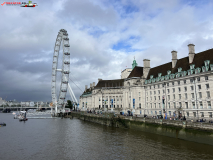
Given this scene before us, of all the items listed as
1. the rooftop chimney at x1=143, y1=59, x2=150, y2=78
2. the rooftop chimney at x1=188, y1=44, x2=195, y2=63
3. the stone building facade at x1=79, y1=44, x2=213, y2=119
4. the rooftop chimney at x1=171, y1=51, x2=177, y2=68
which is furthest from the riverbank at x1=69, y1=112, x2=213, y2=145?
the rooftop chimney at x1=143, y1=59, x2=150, y2=78

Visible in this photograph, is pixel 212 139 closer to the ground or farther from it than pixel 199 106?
closer to the ground

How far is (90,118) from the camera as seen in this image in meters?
79.4

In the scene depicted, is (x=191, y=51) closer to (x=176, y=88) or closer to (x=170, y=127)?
(x=176, y=88)

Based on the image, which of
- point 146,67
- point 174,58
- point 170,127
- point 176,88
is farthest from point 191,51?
point 170,127

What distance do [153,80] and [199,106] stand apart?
20.4 meters

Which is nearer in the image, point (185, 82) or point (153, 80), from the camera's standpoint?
point (185, 82)

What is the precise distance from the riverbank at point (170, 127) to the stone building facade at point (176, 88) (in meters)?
4.74

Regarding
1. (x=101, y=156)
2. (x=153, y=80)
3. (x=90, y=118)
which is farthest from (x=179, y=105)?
(x=90, y=118)

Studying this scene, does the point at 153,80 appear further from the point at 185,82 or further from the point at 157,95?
the point at 185,82

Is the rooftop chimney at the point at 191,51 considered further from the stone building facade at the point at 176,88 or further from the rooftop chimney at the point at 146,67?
the rooftop chimney at the point at 146,67

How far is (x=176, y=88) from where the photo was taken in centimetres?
5062

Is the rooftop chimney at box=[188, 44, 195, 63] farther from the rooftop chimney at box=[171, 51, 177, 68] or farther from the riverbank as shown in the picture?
the riverbank

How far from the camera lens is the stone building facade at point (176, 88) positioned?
42.5 metres

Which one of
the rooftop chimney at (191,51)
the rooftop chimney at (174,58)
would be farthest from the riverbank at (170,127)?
the rooftop chimney at (174,58)
